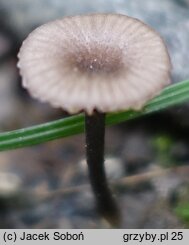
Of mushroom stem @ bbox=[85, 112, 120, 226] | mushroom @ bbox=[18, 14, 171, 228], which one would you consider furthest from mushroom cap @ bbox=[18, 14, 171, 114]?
mushroom stem @ bbox=[85, 112, 120, 226]

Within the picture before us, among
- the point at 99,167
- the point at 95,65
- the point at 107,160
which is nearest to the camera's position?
the point at 95,65

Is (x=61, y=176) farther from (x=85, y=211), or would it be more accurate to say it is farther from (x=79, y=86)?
(x=79, y=86)

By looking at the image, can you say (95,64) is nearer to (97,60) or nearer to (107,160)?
(97,60)

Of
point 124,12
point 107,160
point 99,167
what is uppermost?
point 124,12

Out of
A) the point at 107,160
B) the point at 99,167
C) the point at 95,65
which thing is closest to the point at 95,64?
the point at 95,65

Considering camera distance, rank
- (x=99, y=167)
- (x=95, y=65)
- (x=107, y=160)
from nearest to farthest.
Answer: (x=95, y=65) → (x=99, y=167) → (x=107, y=160)

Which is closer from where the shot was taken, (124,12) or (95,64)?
(95,64)

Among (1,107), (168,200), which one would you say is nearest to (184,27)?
(168,200)

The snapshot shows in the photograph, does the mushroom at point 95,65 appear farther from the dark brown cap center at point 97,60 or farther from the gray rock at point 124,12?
the gray rock at point 124,12

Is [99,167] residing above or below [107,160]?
below
